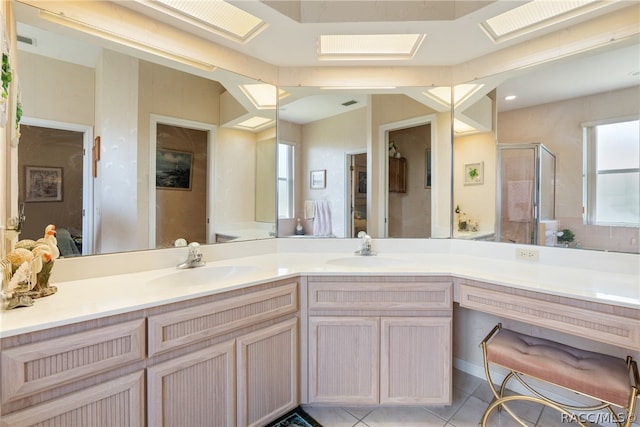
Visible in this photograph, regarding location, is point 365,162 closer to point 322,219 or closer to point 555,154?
point 322,219

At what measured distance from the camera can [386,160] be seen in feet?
7.34

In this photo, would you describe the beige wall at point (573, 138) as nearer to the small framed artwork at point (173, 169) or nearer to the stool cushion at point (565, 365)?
the stool cushion at point (565, 365)

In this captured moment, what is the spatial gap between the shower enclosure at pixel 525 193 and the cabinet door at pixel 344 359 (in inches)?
44.3

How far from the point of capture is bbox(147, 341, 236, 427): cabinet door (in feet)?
3.89

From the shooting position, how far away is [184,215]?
1.82 m

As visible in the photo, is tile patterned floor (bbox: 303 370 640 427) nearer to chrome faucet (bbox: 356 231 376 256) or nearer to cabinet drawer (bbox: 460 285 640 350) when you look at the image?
cabinet drawer (bbox: 460 285 640 350)

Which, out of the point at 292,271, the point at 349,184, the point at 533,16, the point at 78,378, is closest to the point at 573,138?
the point at 533,16

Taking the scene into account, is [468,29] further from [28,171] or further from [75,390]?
[75,390]

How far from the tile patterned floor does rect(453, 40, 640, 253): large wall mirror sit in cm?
97

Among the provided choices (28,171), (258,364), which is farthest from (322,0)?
(258,364)

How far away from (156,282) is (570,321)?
6.22 feet

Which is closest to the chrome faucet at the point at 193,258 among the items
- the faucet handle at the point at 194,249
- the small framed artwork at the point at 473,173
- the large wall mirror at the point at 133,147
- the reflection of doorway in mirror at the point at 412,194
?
the faucet handle at the point at 194,249

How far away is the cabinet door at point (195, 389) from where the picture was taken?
1185 millimetres

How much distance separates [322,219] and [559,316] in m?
1.44
